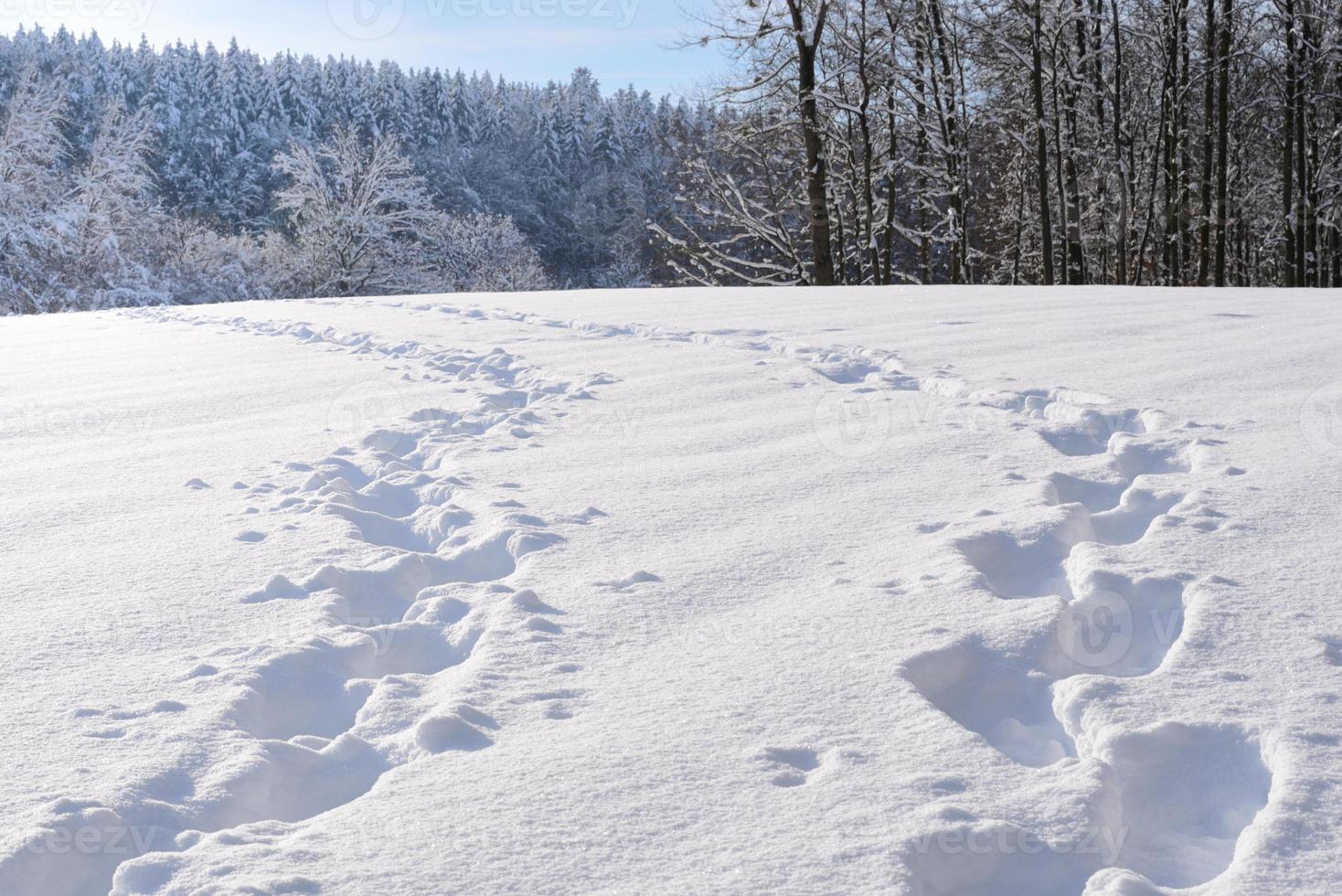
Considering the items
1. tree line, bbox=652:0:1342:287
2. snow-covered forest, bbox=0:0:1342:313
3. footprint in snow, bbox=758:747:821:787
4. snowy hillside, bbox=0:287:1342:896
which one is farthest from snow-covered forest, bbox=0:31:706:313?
footprint in snow, bbox=758:747:821:787

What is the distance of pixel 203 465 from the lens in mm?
3895

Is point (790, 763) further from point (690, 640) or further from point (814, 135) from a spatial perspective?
point (814, 135)

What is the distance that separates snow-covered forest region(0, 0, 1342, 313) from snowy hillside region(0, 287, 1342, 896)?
11376mm

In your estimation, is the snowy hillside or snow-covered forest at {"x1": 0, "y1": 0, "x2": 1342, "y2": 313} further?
snow-covered forest at {"x1": 0, "y1": 0, "x2": 1342, "y2": 313}

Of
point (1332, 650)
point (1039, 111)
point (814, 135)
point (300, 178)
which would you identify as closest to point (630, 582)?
point (1332, 650)

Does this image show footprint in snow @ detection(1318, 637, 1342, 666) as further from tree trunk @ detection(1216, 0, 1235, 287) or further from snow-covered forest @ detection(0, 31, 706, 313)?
snow-covered forest @ detection(0, 31, 706, 313)

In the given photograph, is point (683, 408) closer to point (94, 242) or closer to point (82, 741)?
point (82, 741)

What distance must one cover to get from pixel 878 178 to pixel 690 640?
18.2 meters

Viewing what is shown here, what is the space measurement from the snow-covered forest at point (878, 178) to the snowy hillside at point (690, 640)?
11376 millimetres

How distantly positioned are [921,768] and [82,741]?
1.59 metres

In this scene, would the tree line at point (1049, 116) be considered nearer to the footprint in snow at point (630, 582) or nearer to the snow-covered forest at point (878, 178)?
the snow-covered forest at point (878, 178)

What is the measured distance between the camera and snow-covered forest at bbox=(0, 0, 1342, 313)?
15.6 metres

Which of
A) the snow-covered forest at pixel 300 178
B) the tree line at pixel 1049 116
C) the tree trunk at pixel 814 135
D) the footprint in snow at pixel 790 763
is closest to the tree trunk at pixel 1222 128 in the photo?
the tree line at pixel 1049 116

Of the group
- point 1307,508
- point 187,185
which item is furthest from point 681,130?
point 187,185
